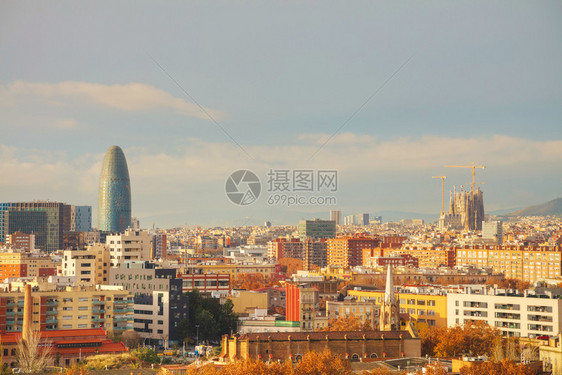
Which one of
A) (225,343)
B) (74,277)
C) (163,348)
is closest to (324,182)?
(74,277)

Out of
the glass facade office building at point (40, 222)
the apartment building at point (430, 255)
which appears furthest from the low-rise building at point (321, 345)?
the glass facade office building at point (40, 222)

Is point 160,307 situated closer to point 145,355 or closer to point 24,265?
point 145,355

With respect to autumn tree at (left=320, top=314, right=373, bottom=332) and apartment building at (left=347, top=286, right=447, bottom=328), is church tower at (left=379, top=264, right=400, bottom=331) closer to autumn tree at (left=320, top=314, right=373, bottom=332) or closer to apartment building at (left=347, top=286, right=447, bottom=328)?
autumn tree at (left=320, top=314, right=373, bottom=332)

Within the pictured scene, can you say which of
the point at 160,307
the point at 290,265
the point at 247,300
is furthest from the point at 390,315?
the point at 290,265

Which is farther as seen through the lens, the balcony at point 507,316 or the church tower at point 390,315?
the balcony at point 507,316

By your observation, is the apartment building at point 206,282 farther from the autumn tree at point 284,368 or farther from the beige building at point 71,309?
the autumn tree at point 284,368

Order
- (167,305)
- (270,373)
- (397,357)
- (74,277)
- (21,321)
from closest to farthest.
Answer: (270,373) → (397,357) → (21,321) → (167,305) → (74,277)

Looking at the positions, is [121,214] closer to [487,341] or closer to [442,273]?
[442,273]
